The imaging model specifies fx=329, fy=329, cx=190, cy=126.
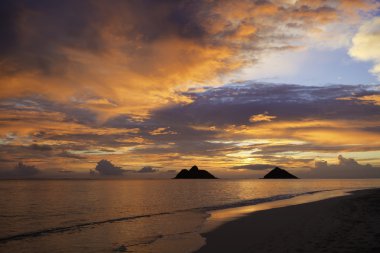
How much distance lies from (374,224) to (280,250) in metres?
10.7

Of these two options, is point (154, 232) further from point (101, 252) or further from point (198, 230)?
point (101, 252)

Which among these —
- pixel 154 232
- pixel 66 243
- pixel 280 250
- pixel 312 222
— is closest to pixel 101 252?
pixel 66 243

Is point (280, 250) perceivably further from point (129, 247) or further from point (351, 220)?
point (351, 220)

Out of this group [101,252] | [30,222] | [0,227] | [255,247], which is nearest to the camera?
[255,247]

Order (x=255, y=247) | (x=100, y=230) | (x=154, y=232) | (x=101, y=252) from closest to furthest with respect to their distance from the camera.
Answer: (x=255, y=247)
(x=101, y=252)
(x=154, y=232)
(x=100, y=230)

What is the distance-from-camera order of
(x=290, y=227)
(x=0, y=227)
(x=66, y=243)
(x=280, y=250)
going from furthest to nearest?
(x=0, y=227) < (x=290, y=227) < (x=66, y=243) < (x=280, y=250)

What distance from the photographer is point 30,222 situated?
33938 mm

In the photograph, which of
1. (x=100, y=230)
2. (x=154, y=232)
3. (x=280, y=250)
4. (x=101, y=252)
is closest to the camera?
(x=280, y=250)

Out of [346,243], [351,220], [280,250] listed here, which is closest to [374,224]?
[351,220]

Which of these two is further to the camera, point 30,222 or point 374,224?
point 30,222

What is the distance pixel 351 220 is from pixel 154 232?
15.4 m

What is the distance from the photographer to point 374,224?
22734mm

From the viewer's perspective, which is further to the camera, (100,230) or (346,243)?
(100,230)

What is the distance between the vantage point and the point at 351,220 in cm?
2570
